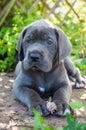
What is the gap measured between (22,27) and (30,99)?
7.54ft

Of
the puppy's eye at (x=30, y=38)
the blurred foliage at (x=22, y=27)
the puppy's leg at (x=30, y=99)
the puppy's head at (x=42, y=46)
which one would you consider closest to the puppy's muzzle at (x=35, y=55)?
the puppy's head at (x=42, y=46)

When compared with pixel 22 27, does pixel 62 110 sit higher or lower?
lower

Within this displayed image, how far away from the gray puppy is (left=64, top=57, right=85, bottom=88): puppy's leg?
0.63 meters

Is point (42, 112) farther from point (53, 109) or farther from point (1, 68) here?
point (1, 68)

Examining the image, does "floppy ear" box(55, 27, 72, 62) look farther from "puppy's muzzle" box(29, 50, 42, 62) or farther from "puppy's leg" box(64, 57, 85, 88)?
"puppy's leg" box(64, 57, 85, 88)

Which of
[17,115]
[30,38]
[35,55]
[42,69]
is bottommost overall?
[17,115]

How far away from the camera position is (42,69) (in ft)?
14.2

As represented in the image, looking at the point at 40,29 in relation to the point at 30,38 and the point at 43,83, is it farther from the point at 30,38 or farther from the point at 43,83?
the point at 43,83

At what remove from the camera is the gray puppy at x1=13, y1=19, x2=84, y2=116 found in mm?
4199

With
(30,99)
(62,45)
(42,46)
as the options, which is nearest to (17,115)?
(30,99)

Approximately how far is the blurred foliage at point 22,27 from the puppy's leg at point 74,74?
31cm

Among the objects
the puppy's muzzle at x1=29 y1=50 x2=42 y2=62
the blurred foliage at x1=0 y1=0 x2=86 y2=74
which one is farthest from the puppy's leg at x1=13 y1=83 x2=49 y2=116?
the blurred foliage at x1=0 y1=0 x2=86 y2=74

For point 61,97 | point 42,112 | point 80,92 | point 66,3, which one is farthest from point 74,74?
point 66,3

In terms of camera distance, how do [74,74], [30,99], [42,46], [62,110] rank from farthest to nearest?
[74,74] → [42,46] → [30,99] → [62,110]
